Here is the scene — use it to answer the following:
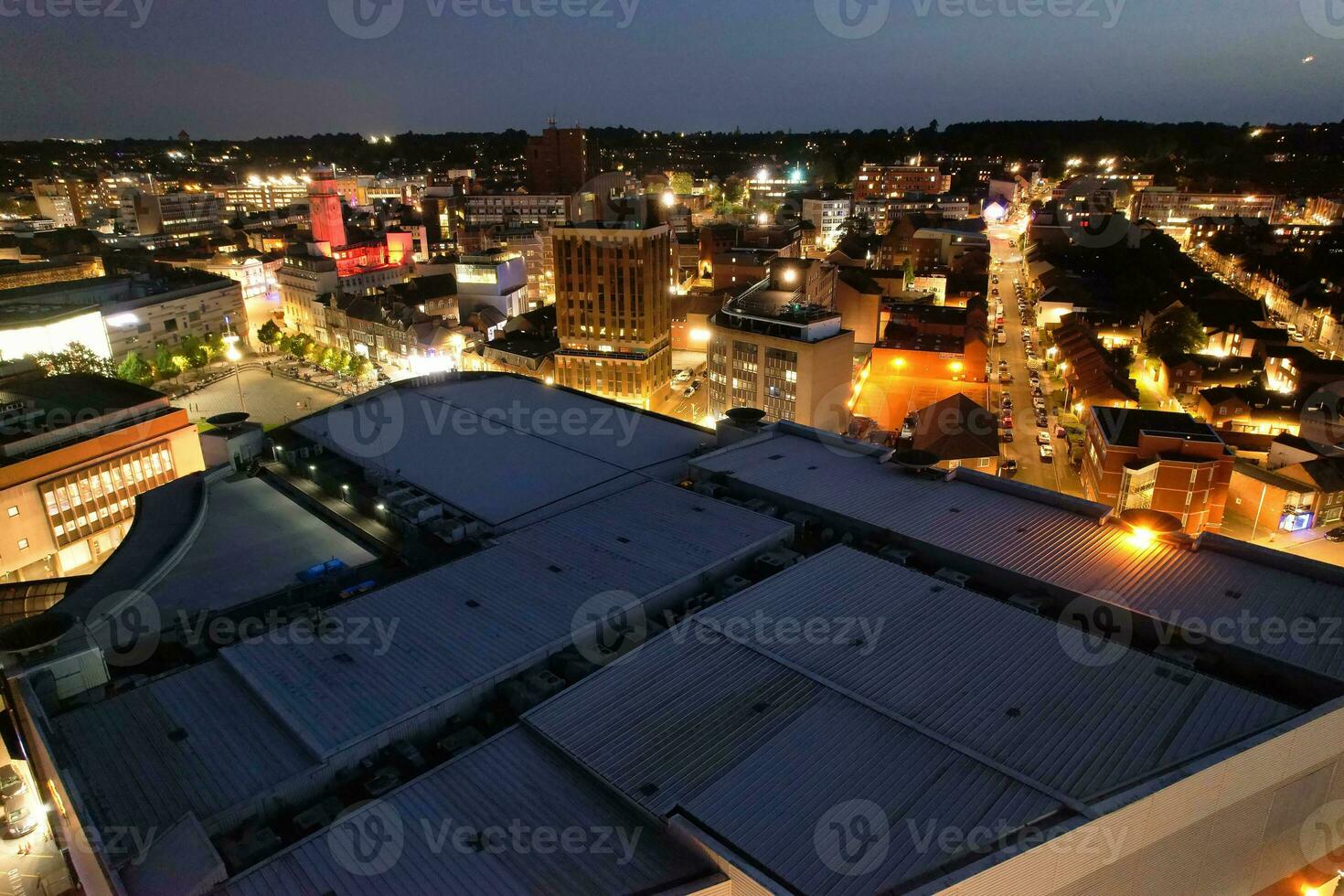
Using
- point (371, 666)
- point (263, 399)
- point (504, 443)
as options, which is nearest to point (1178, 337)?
point (504, 443)

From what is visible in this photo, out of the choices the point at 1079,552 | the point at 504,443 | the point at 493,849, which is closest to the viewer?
the point at 493,849

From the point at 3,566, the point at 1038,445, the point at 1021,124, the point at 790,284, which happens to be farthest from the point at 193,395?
the point at 1021,124

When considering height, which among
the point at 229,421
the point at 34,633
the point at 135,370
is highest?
the point at 229,421

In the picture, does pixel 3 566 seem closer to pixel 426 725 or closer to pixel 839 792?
pixel 426 725

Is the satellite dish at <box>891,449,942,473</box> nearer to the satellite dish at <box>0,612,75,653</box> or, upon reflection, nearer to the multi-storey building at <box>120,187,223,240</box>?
the satellite dish at <box>0,612,75,653</box>

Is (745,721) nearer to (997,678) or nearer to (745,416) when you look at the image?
(997,678)
